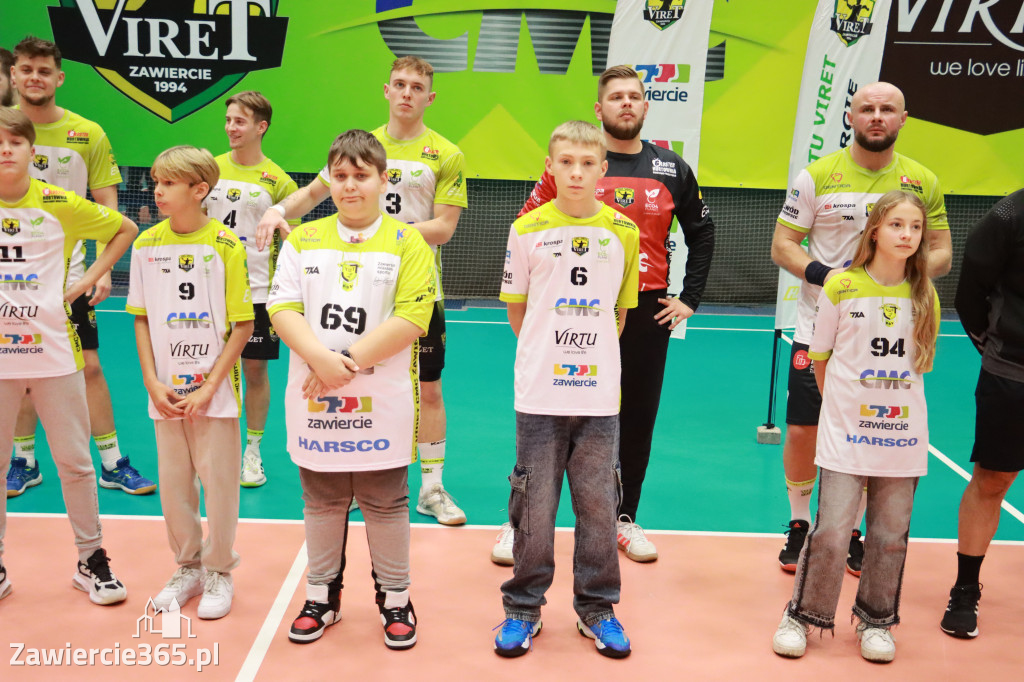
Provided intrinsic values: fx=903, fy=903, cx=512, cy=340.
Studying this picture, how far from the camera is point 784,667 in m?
3.37

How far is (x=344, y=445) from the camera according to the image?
3.19 meters

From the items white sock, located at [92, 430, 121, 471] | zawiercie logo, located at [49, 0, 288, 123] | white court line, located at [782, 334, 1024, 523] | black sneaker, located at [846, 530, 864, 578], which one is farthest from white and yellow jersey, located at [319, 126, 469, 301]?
zawiercie logo, located at [49, 0, 288, 123]

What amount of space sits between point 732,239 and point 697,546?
6422 millimetres

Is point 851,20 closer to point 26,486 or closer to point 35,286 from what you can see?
point 35,286

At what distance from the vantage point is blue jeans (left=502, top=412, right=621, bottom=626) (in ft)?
11.1

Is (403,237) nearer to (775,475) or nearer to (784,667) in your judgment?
(784,667)

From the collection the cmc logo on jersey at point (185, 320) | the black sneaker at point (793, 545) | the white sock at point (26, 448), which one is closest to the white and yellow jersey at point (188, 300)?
the cmc logo on jersey at point (185, 320)

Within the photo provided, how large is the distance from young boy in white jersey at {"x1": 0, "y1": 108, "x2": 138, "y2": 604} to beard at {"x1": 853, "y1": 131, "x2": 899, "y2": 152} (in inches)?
129

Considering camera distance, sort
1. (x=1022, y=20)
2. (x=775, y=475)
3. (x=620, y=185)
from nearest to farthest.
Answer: (x=620, y=185)
(x=775, y=475)
(x=1022, y=20)

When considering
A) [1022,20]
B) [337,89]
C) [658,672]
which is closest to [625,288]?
[658,672]

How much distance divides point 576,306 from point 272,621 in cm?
173

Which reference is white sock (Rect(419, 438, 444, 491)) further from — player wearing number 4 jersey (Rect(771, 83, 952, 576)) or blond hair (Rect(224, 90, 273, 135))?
blond hair (Rect(224, 90, 273, 135))

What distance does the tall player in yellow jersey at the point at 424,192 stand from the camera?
14.6 feet

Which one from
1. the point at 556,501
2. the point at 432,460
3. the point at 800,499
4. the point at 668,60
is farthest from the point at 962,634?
the point at 668,60
